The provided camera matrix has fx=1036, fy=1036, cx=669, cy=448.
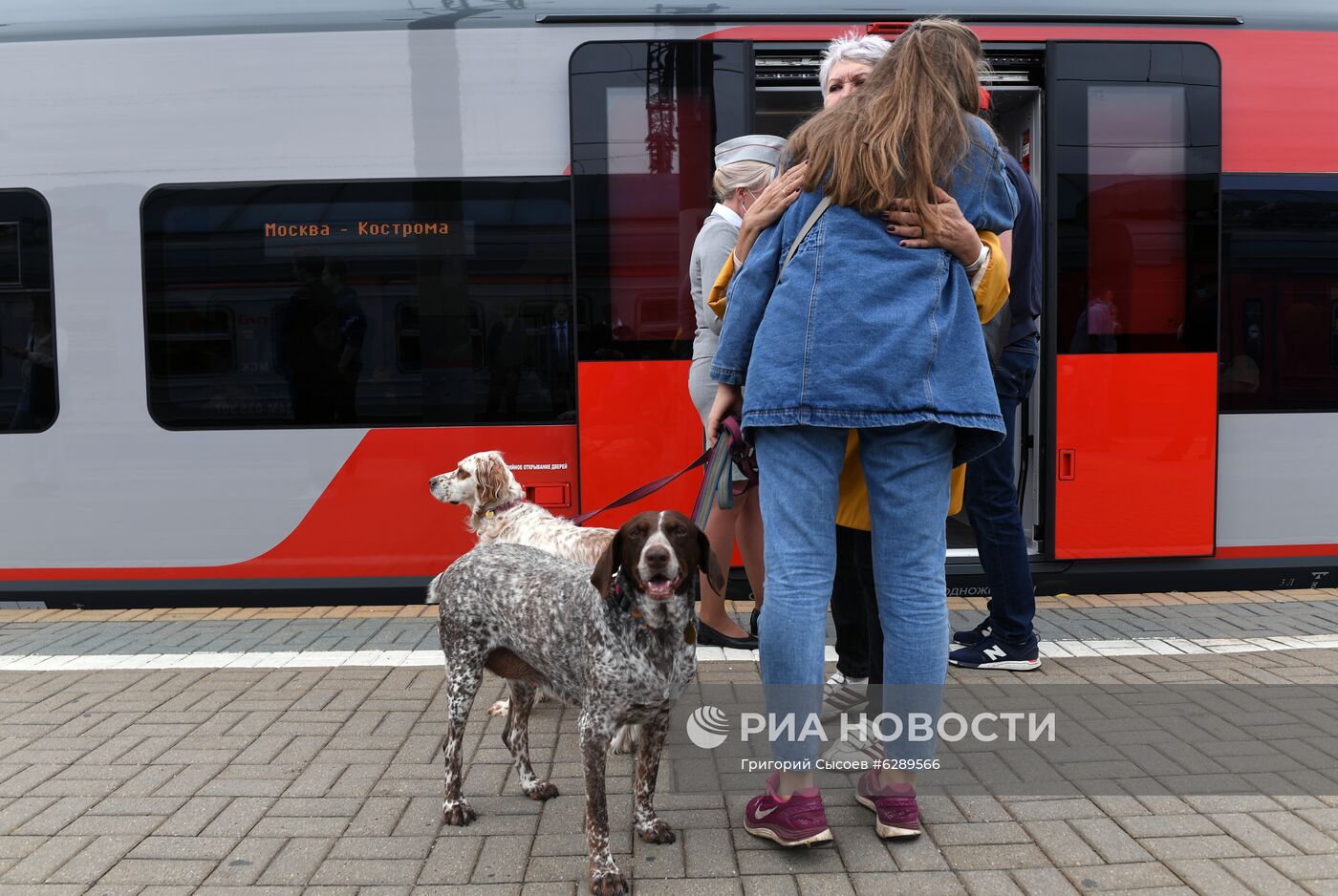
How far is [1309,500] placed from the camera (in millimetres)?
5598

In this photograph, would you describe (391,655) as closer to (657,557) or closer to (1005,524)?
(657,557)

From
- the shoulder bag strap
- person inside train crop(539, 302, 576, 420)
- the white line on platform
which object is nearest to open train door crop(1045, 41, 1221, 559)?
the white line on platform

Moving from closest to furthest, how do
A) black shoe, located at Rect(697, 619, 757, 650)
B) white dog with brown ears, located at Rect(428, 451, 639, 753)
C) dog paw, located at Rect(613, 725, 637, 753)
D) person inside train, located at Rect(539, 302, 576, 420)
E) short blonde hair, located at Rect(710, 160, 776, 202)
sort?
dog paw, located at Rect(613, 725, 637, 753) → white dog with brown ears, located at Rect(428, 451, 639, 753) → short blonde hair, located at Rect(710, 160, 776, 202) → black shoe, located at Rect(697, 619, 757, 650) → person inside train, located at Rect(539, 302, 576, 420)

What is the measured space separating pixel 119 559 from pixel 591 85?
3493 millimetres

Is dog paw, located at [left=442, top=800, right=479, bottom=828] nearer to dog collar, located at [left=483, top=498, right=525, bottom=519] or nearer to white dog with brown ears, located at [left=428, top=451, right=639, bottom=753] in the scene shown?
white dog with brown ears, located at [left=428, top=451, right=639, bottom=753]

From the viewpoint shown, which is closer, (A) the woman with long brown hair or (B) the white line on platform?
(A) the woman with long brown hair

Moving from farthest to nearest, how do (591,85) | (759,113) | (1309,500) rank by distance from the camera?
(759,113), (1309,500), (591,85)

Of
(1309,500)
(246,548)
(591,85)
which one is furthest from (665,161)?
(1309,500)

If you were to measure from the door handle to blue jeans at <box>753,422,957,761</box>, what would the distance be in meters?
2.94

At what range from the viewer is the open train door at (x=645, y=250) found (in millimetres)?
5297

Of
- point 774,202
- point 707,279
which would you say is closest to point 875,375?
point 774,202

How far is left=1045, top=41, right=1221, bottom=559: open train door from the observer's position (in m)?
5.46

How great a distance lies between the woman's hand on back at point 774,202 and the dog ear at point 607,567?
3.03 ft

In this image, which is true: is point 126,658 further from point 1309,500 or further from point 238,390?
point 1309,500
